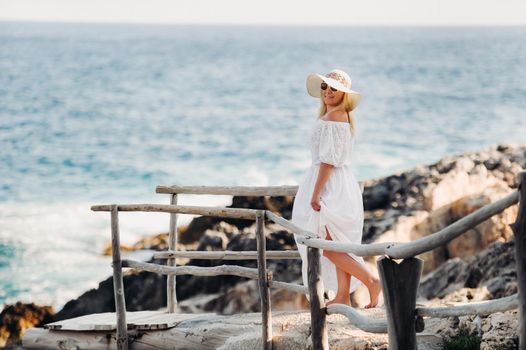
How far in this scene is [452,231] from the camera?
193 inches

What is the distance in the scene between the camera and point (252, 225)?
1423 centimetres

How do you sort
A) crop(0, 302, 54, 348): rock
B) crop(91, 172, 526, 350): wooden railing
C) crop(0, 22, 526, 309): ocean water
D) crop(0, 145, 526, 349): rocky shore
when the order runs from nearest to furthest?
crop(91, 172, 526, 350): wooden railing < crop(0, 145, 526, 349): rocky shore < crop(0, 302, 54, 348): rock < crop(0, 22, 526, 309): ocean water

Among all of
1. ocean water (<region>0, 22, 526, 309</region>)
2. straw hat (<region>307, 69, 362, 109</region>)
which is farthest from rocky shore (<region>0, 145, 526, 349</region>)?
ocean water (<region>0, 22, 526, 309</region>)

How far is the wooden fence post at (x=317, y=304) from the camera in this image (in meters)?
6.07

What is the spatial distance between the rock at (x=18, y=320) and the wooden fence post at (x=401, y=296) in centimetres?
733

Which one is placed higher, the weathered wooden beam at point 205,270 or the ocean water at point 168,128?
the ocean water at point 168,128

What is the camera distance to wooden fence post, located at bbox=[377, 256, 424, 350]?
205 inches

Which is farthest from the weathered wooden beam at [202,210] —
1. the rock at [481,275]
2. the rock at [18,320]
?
the rock at [18,320]

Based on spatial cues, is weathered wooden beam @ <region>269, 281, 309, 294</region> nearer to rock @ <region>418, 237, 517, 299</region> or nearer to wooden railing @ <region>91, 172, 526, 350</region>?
wooden railing @ <region>91, 172, 526, 350</region>

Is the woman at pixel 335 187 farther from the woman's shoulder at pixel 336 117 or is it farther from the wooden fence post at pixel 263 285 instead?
the wooden fence post at pixel 263 285

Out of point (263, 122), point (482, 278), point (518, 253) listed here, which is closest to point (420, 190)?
point (482, 278)

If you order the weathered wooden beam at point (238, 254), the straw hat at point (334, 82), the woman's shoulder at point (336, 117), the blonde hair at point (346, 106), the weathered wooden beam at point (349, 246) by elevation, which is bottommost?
the weathered wooden beam at point (238, 254)

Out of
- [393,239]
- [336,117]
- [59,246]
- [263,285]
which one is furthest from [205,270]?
[59,246]

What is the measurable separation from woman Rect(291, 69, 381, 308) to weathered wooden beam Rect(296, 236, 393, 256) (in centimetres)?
78
